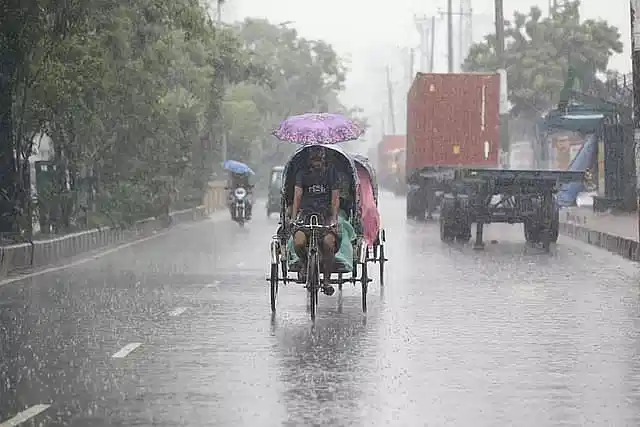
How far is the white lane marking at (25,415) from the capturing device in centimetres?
915

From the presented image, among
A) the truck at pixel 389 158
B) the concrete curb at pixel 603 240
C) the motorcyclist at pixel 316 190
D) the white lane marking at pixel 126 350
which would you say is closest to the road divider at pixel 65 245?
the motorcyclist at pixel 316 190

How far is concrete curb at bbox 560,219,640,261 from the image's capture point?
27.6 m

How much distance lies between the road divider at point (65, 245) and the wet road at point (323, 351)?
1285mm

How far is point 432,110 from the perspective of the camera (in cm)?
3991

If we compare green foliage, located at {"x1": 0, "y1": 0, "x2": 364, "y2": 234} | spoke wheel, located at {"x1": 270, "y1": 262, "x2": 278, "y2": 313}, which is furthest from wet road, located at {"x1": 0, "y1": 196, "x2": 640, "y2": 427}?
green foliage, located at {"x1": 0, "y1": 0, "x2": 364, "y2": 234}

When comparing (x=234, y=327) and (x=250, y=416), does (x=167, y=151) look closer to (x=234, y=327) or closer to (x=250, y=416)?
(x=234, y=327)

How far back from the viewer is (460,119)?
39.8m

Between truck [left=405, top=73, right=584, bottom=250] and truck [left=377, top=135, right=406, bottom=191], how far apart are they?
54.2 m

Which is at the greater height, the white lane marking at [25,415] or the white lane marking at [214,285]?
the white lane marking at [25,415]

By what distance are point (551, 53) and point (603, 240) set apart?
3029 centimetres

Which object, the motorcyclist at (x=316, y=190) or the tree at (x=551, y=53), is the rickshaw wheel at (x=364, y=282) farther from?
the tree at (x=551, y=53)

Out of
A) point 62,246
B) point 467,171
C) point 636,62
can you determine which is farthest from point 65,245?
point 636,62

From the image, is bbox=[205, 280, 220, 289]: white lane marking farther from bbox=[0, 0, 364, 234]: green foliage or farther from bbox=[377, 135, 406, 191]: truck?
bbox=[377, 135, 406, 191]: truck

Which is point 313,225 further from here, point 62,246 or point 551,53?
point 551,53
